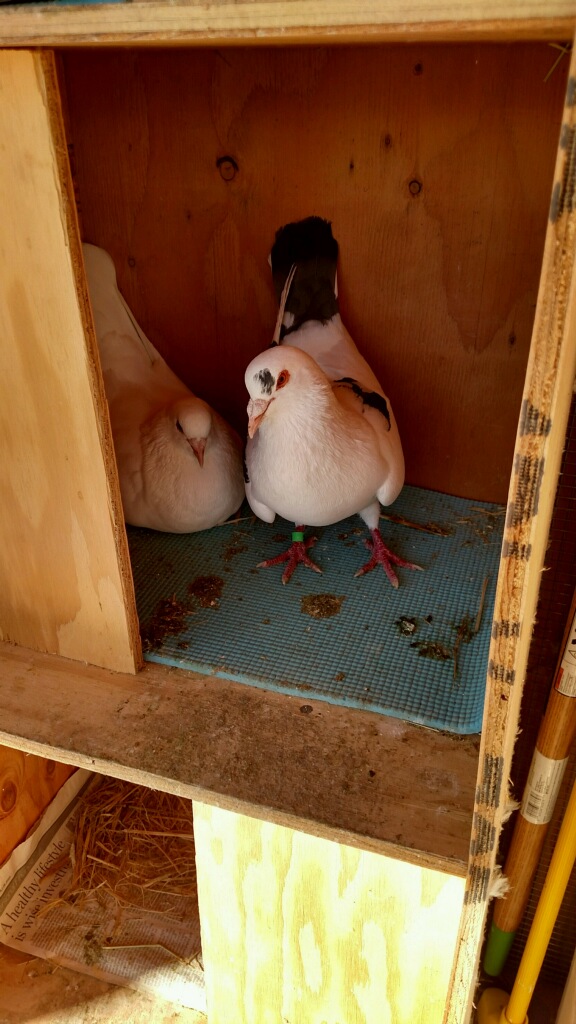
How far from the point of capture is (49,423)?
895 millimetres

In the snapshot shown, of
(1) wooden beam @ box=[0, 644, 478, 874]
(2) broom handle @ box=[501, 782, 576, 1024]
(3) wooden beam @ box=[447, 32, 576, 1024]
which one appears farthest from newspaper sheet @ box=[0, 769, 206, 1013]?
(3) wooden beam @ box=[447, 32, 576, 1024]

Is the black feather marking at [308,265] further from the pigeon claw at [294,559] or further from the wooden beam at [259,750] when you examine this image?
the wooden beam at [259,750]

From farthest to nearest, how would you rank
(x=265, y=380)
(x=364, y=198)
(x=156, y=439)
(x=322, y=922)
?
(x=156, y=439)
(x=364, y=198)
(x=265, y=380)
(x=322, y=922)

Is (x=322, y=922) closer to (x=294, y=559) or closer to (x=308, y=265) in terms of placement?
(x=294, y=559)

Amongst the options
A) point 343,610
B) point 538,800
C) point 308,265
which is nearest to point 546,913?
point 538,800

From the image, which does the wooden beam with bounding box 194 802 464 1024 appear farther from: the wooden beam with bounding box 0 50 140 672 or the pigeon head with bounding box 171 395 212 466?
the pigeon head with bounding box 171 395 212 466

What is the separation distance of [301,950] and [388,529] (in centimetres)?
77

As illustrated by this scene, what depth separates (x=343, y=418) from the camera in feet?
4.06

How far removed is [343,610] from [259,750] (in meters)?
0.34

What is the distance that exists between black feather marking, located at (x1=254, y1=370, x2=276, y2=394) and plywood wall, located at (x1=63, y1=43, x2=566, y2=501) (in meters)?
0.36

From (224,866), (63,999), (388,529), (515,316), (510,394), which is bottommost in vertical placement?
(63,999)

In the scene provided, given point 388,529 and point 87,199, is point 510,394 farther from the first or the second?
Result: point 87,199

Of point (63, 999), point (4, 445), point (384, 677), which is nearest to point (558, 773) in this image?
point (384, 677)

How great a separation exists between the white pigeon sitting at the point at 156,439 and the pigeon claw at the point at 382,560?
32cm
